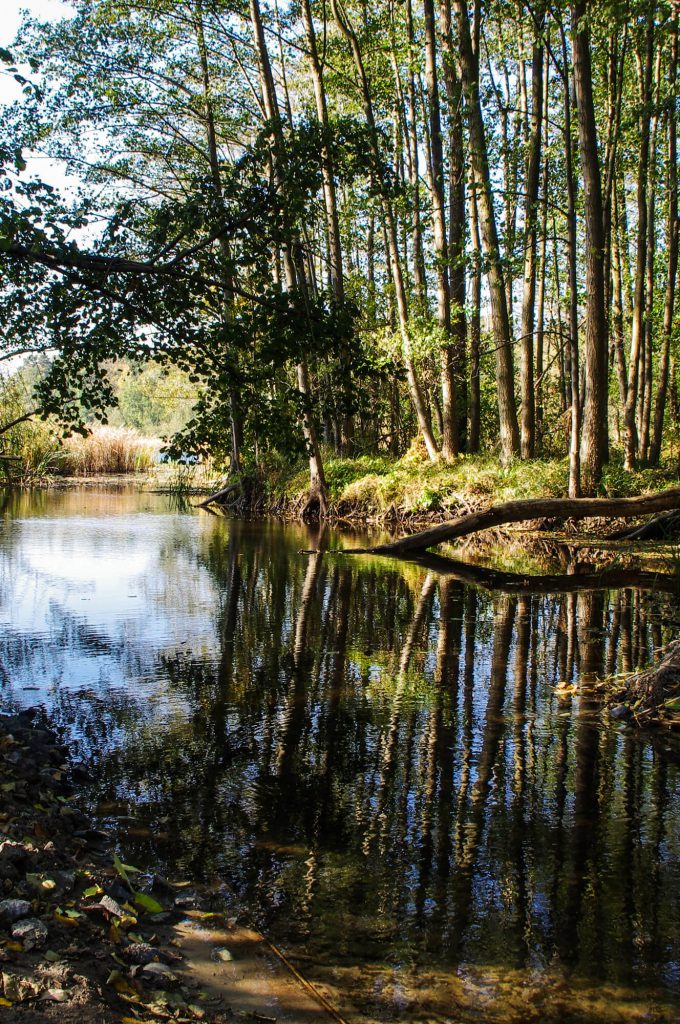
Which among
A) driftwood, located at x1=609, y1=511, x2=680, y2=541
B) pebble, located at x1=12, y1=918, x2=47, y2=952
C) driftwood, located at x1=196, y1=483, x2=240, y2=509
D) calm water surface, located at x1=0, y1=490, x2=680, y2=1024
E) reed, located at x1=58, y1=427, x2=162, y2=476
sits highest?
reed, located at x1=58, y1=427, x2=162, y2=476

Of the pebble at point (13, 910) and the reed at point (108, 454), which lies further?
the reed at point (108, 454)

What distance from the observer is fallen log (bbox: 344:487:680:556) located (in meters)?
13.2

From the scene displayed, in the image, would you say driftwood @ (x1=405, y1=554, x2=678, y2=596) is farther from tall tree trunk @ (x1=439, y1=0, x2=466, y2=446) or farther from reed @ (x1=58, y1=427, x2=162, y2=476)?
reed @ (x1=58, y1=427, x2=162, y2=476)

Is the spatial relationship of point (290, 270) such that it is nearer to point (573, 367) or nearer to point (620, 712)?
point (573, 367)

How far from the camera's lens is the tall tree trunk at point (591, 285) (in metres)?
14.9

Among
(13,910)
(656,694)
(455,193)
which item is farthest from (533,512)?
(13,910)

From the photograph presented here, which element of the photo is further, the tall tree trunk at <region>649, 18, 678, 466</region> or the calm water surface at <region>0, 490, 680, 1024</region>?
the tall tree trunk at <region>649, 18, 678, 466</region>

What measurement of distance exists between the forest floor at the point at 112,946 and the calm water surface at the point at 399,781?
16 cm

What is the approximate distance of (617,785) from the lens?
4559 mm

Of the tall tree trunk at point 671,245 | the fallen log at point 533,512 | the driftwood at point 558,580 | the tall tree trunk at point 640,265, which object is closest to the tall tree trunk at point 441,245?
the tall tree trunk at point 640,265

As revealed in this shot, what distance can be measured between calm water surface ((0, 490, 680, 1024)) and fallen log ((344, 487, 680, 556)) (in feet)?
12.0

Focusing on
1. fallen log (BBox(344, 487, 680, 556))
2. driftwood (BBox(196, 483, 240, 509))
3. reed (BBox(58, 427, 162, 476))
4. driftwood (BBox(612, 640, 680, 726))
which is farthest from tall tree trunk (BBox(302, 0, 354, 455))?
reed (BBox(58, 427, 162, 476))

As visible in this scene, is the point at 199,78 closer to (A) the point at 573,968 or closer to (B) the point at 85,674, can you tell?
(B) the point at 85,674

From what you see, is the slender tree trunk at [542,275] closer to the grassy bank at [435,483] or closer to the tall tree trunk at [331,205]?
the grassy bank at [435,483]
